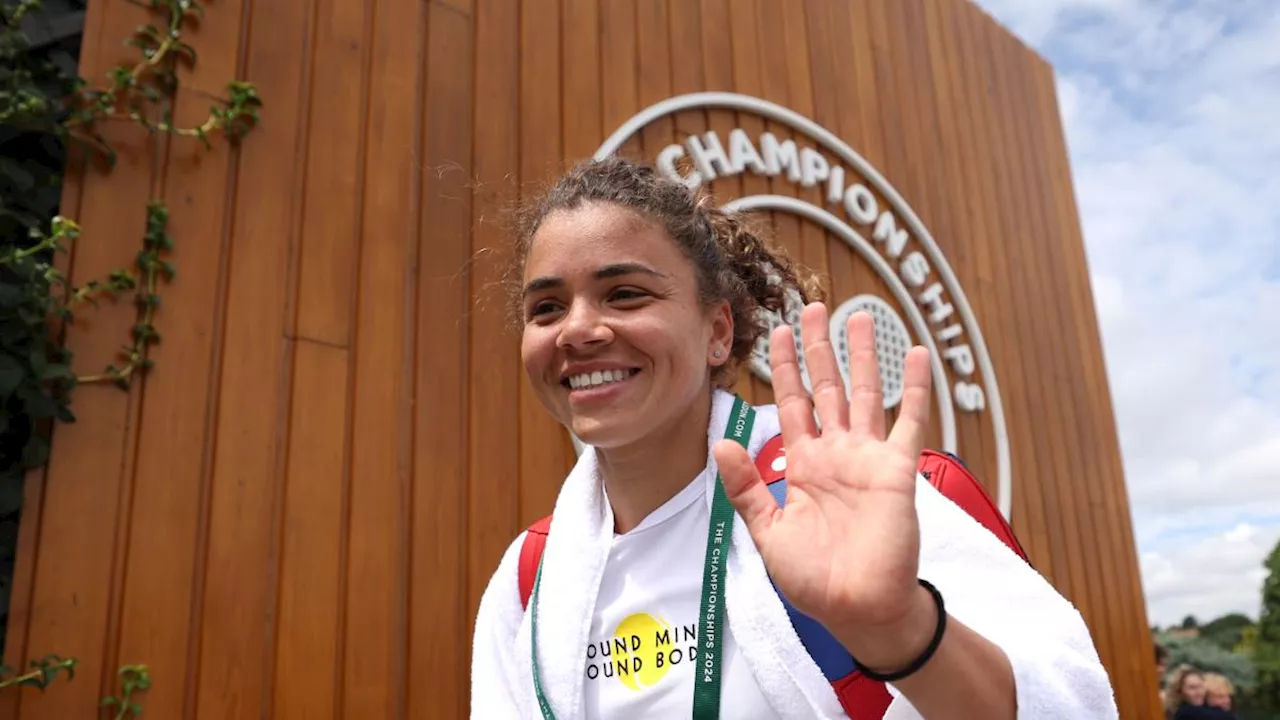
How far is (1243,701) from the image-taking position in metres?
20.1

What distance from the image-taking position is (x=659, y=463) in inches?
45.2

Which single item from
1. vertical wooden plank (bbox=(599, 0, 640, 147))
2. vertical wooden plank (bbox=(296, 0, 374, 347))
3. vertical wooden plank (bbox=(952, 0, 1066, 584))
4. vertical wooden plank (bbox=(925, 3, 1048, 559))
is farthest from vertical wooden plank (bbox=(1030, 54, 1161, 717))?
vertical wooden plank (bbox=(296, 0, 374, 347))

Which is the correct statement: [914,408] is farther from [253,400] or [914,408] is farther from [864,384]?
[253,400]

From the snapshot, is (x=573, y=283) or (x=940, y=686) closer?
(x=940, y=686)

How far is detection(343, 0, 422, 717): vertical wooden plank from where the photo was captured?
200cm

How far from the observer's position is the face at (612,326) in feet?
3.53

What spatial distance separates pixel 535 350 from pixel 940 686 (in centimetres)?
60

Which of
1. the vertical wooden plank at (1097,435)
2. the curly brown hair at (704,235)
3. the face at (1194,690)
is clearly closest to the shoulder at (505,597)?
the curly brown hair at (704,235)

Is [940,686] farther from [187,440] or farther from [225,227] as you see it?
[225,227]

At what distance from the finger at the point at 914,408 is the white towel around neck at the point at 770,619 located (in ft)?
0.42

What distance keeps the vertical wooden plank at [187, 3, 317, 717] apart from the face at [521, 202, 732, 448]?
1023mm

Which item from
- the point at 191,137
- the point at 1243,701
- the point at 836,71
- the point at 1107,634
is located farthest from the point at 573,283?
the point at 1243,701

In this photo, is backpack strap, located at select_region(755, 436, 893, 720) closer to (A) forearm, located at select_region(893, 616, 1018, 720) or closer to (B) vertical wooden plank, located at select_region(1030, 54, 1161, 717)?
(A) forearm, located at select_region(893, 616, 1018, 720)

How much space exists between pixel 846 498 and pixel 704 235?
1.77ft
